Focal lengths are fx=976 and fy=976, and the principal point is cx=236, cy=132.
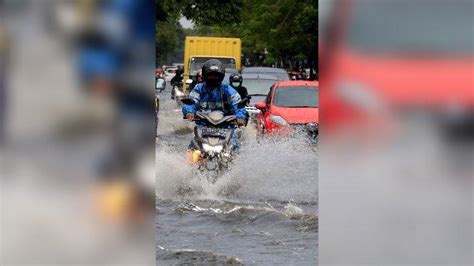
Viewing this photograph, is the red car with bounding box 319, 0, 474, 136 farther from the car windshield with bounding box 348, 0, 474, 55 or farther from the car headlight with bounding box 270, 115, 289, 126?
the car headlight with bounding box 270, 115, 289, 126

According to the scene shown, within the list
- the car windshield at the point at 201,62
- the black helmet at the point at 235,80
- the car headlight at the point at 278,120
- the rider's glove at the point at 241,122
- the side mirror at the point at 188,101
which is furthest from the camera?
the car windshield at the point at 201,62

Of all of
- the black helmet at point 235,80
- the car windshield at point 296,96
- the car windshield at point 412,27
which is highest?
the car windshield at point 412,27

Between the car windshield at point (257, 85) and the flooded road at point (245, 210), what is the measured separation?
7888 mm

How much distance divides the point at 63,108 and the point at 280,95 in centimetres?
1391

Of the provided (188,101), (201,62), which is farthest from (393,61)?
(201,62)

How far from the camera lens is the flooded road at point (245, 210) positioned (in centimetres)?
743

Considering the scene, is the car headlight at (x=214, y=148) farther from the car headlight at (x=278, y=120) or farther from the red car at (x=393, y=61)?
the red car at (x=393, y=61)

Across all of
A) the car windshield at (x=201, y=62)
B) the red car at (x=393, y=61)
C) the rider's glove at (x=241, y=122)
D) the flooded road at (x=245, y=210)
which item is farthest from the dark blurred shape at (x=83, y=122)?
the car windshield at (x=201, y=62)

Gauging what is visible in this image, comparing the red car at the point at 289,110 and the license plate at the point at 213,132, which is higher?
the license plate at the point at 213,132

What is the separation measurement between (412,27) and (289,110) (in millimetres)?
13170

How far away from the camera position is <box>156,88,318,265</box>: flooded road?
293 inches

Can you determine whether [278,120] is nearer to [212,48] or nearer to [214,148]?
[214,148]

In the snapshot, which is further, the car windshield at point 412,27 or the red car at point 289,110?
the red car at point 289,110

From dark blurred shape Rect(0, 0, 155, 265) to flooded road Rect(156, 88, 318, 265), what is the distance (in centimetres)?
425
